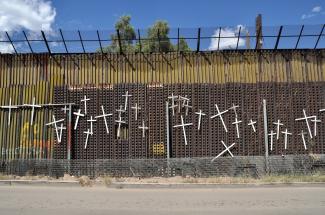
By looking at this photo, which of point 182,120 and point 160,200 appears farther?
point 182,120

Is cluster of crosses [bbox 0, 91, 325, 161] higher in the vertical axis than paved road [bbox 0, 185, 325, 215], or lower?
higher

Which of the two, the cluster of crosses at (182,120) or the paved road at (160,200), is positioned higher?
the cluster of crosses at (182,120)

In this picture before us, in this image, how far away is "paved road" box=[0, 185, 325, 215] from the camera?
36.6 feet

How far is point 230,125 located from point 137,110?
4.17m

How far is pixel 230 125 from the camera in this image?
1973cm

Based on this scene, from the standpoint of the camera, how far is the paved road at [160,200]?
11.2 meters

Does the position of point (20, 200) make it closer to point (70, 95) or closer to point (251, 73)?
point (70, 95)

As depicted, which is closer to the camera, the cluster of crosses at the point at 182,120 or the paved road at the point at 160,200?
the paved road at the point at 160,200

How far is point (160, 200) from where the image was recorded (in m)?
12.9

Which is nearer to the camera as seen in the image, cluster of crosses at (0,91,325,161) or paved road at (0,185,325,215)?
paved road at (0,185,325,215)

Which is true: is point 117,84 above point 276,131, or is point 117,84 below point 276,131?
above

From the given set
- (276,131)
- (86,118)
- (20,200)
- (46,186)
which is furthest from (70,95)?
(276,131)

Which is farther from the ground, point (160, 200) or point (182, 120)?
point (182, 120)

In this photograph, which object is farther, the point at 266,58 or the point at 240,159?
the point at 266,58
